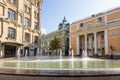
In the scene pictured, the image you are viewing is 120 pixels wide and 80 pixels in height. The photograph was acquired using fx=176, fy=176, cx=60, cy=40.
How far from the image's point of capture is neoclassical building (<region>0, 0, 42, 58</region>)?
1072 inches

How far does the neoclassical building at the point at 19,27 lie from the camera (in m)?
27.2

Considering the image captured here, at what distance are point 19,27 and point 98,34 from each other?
23364 millimetres

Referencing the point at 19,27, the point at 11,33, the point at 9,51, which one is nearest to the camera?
the point at 9,51

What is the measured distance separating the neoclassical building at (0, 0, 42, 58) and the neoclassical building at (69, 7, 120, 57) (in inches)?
600

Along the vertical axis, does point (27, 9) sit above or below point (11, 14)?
above

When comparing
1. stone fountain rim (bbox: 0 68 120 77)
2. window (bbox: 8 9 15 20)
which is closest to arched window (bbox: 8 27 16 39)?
window (bbox: 8 9 15 20)

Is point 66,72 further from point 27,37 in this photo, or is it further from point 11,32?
point 27,37

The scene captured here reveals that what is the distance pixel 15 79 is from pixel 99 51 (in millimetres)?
42921

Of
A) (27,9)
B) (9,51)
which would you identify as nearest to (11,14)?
(27,9)

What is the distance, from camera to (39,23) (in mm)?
39281

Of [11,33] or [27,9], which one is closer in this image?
[11,33]

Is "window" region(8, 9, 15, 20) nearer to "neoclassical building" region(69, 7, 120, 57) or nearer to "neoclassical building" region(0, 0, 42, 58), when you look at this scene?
"neoclassical building" region(0, 0, 42, 58)

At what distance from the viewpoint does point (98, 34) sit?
47000 mm

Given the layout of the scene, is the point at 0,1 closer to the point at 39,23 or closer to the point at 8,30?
the point at 8,30
